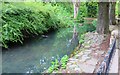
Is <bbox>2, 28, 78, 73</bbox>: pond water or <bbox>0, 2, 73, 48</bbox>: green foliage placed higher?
<bbox>0, 2, 73, 48</bbox>: green foliage

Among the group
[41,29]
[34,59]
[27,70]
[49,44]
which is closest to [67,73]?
[27,70]

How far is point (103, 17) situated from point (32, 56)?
316 cm

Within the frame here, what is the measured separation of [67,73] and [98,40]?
134 inches

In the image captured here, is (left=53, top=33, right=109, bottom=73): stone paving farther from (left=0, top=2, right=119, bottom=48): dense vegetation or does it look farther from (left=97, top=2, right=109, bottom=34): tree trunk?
(left=0, top=2, right=119, bottom=48): dense vegetation

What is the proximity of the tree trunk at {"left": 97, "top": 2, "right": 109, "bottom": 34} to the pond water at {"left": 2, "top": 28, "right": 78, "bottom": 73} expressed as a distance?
154 cm

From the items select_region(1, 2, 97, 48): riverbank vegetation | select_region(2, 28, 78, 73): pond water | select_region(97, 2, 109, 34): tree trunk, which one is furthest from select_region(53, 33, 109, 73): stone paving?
select_region(1, 2, 97, 48): riverbank vegetation

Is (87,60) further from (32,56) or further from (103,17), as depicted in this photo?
(103,17)

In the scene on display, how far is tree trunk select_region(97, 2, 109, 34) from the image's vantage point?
8.02 meters

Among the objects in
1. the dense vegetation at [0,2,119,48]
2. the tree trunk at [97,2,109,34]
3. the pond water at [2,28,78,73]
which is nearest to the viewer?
the pond water at [2,28,78,73]

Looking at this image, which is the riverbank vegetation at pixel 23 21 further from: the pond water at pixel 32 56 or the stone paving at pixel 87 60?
the stone paving at pixel 87 60

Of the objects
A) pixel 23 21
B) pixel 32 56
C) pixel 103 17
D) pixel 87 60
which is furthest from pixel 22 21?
pixel 87 60

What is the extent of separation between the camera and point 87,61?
5348mm

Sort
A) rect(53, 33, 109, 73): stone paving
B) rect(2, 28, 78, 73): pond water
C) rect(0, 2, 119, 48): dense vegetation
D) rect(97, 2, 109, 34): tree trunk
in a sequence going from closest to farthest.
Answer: rect(53, 33, 109, 73): stone paving, rect(2, 28, 78, 73): pond water, rect(0, 2, 119, 48): dense vegetation, rect(97, 2, 109, 34): tree trunk

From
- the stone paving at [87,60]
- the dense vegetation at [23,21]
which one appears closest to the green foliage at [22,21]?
the dense vegetation at [23,21]
